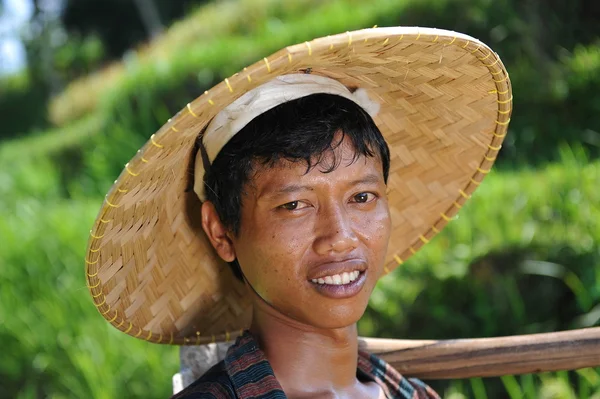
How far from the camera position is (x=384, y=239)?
5.22 feet

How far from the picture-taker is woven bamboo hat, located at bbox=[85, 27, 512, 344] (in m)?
1.41

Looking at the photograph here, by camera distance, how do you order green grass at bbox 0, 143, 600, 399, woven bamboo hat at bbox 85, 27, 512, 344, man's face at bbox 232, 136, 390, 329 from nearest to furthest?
woven bamboo hat at bbox 85, 27, 512, 344 < man's face at bbox 232, 136, 390, 329 < green grass at bbox 0, 143, 600, 399

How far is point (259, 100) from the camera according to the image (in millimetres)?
1519

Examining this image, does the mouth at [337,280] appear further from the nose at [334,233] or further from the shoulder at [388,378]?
the shoulder at [388,378]

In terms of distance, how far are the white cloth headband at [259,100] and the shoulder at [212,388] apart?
16.2 inches

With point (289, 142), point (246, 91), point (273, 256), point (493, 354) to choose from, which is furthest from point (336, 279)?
point (493, 354)

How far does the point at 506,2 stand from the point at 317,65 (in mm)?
4549

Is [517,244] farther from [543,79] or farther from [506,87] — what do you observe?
[543,79]

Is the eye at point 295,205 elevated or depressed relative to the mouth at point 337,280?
elevated

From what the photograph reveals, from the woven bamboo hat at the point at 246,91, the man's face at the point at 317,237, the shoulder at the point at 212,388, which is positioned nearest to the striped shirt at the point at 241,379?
the shoulder at the point at 212,388

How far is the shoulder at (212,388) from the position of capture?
1.54 m

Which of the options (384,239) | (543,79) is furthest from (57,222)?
(384,239)

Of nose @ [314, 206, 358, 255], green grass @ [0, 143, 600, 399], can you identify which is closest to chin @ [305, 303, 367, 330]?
nose @ [314, 206, 358, 255]

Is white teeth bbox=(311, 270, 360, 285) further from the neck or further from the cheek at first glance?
the neck
